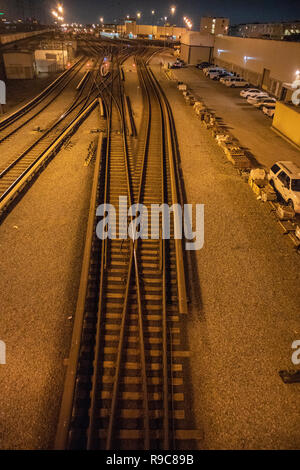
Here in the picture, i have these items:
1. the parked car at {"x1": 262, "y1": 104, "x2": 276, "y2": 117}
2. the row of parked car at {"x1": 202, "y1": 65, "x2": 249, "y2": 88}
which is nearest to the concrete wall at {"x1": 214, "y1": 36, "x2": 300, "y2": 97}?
the row of parked car at {"x1": 202, "y1": 65, "x2": 249, "y2": 88}

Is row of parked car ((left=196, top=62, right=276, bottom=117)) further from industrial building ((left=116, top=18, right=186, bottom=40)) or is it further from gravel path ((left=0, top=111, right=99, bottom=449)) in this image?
industrial building ((left=116, top=18, right=186, bottom=40))

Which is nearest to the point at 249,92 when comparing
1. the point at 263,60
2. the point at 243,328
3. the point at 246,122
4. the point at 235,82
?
the point at 235,82

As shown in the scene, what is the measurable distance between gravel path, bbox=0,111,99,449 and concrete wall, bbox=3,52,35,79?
30843 millimetres

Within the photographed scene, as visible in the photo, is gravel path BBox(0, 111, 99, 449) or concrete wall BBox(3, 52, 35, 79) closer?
gravel path BBox(0, 111, 99, 449)

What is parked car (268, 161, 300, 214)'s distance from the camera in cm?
1275

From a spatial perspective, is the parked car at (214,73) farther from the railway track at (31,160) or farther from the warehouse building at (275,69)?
the railway track at (31,160)

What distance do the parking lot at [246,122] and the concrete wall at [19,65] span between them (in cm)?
2069

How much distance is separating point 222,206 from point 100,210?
17.2 feet

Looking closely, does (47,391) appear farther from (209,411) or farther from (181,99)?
(181,99)

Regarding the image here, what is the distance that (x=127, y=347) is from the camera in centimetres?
743

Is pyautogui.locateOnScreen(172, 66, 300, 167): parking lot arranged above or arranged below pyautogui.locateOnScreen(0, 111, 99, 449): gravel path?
above

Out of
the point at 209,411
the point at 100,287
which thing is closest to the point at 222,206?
the point at 100,287

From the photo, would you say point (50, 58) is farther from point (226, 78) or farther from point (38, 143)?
point (38, 143)

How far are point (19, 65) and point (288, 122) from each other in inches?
1307
